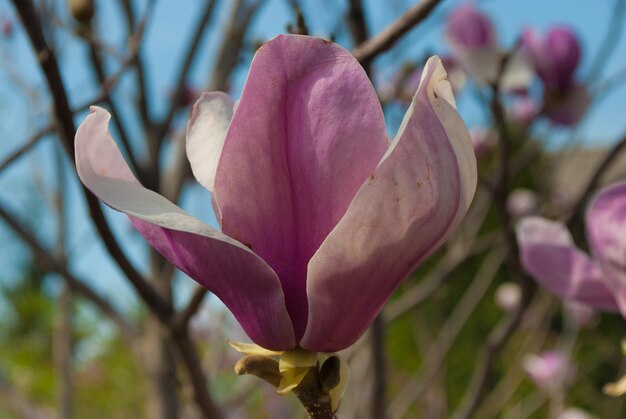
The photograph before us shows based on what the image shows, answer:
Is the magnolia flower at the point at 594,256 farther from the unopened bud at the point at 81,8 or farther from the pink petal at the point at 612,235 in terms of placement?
the unopened bud at the point at 81,8

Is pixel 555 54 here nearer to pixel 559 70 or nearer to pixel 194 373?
pixel 559 70

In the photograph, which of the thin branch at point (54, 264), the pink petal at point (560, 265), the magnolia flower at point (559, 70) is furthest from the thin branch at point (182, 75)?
the pink petal at point (560, 265)

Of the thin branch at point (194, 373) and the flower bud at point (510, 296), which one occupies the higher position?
the thin branch at point (194, 373)

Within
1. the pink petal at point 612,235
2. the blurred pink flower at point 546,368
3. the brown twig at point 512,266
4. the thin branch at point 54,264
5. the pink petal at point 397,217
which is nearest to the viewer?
the pink petal at point 397,217

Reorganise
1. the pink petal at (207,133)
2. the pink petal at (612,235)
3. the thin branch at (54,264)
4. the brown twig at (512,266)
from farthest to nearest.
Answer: the brown twig at (512,266), the thin branch at (54,264), the pink petal at (612,235), the pink petal at (207,133)

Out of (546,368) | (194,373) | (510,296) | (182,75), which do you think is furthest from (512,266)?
(546,368)

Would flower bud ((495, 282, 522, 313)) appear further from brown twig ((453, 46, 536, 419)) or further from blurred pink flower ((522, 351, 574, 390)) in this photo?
blurred pink flower ((522, 351, 574, 390))

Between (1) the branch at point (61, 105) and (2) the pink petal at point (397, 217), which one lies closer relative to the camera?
(2) the pink petal at point (397, 217)

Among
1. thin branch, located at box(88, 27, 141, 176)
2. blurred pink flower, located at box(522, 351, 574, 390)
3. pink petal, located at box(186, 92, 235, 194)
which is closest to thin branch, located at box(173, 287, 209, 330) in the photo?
pink petal, located at box(186, 92, 235, 194)
